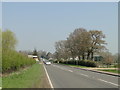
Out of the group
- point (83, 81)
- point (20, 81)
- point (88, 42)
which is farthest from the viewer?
point (88, 42)

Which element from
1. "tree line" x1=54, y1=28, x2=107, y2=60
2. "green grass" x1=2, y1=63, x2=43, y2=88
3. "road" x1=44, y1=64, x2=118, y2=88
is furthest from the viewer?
"tree line" x1=54, y1=28, x2=107, y2=60

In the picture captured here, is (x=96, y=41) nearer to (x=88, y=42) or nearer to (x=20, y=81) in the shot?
(x=88, y=42)

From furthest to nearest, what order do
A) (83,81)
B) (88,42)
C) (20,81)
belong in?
(88,42) < (83,81) < (20,81)

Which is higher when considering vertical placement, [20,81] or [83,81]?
[20,81]

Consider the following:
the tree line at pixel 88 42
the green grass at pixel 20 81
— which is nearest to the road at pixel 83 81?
the green grass at pixel 20 81

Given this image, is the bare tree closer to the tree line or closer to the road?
the tree line

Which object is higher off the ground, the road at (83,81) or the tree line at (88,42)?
the tree line at (88,42)

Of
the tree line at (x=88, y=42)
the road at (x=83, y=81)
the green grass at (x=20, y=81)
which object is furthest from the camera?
the tree line at (x=88, y=42)

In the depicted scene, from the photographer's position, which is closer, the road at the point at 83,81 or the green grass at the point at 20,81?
the green grass at the point at 20,81

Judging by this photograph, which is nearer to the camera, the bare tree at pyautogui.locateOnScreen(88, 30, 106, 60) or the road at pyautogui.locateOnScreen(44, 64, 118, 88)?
the road at pyautogui.locateOnScreen(44, 64, 118, 88)

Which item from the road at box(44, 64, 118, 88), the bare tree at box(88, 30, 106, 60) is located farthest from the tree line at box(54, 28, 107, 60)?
the road at box(44, 64, 118, 88)

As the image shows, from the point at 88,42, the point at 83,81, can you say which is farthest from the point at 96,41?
the point at 83,81

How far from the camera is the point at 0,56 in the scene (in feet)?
91.6

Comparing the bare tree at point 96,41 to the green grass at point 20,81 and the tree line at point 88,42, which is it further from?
the green grass at point 20,81
